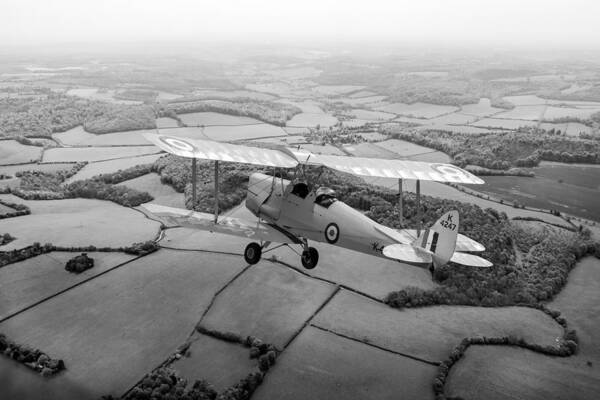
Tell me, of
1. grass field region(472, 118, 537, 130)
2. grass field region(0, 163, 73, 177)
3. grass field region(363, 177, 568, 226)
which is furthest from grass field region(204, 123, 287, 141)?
grass field region(472, 118, 537, 130)

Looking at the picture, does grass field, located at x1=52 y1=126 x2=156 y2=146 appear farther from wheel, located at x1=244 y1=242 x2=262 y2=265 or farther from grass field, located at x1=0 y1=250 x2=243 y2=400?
wheel, located at x1=244 y1=242 x2=262 y2=265

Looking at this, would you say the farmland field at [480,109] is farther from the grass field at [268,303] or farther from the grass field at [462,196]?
the grass field at [268,303]

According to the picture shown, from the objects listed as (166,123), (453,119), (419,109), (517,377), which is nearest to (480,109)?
(419,109)

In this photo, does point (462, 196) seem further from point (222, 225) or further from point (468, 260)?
point (222, 225)

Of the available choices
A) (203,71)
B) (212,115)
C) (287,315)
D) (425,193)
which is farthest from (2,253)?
(203,71)

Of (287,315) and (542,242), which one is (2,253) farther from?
(542,242)

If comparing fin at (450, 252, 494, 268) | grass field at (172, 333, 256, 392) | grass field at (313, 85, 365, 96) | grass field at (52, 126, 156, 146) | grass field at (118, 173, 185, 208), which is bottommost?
grass field at (172, 333, 256, 392)

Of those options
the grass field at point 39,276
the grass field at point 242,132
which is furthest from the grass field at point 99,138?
the grass field at point 39,276
